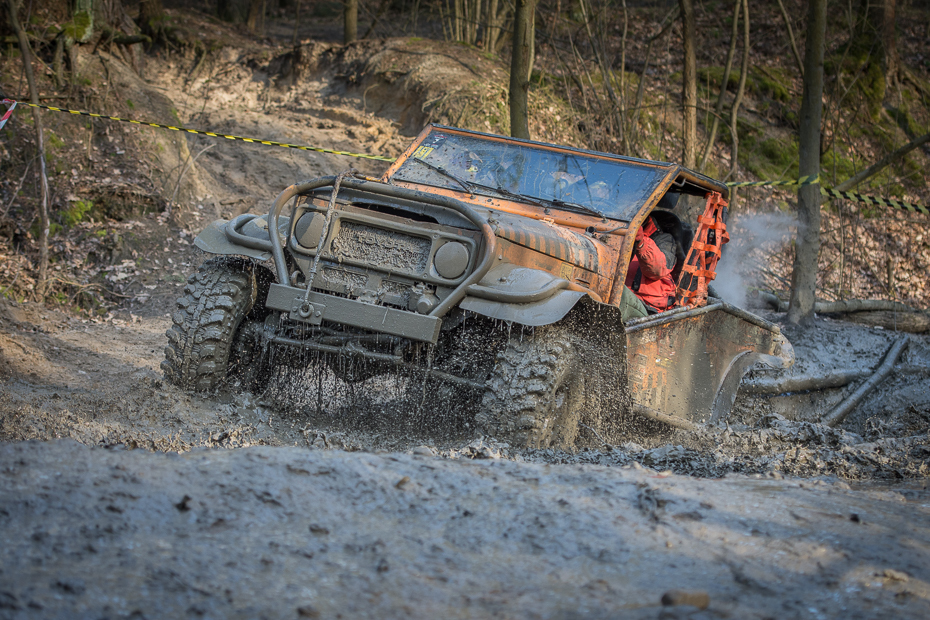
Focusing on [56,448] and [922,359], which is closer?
[56,448]

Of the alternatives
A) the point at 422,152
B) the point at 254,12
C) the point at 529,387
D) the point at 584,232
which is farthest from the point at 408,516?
the point at 254,12

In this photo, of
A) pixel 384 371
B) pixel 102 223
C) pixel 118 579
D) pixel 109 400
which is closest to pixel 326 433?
pixel 384 371

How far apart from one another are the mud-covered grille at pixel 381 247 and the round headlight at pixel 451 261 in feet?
0.24

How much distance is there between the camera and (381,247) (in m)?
4.05

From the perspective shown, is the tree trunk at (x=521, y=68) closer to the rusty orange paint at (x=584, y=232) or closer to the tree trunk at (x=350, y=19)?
the rusty orange paint at (x=584, y=232)

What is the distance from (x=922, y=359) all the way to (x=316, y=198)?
5949 millimetres

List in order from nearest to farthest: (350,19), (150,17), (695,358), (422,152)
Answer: (695,358), (422,152), (150,17), (350,19)

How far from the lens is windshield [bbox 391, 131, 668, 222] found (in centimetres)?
495

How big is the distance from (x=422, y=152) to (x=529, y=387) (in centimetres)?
232

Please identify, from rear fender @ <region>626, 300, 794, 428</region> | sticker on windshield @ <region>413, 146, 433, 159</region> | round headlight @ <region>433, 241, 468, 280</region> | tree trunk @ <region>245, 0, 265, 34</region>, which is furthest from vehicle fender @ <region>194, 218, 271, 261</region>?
tree trunk @ <region>245, 0, 265, 34</region>

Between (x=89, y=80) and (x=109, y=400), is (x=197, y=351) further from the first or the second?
(x=89, y=80)

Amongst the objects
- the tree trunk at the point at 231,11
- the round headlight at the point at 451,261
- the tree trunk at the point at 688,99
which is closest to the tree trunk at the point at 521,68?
the tree trunk at the point at 688,99

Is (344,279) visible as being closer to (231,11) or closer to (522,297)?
(522,297)

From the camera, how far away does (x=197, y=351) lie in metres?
4.25
